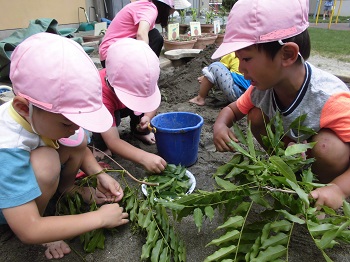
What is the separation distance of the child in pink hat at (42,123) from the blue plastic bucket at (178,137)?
603 millimetres

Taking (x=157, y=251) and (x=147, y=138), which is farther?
(x=147, y=138)

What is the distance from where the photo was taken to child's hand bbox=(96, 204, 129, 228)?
1.24 meters

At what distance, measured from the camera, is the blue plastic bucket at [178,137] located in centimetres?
174

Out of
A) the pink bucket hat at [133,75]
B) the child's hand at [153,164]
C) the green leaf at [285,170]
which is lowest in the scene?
the child's hand at [153,164]

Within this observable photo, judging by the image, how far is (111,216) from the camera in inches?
49.8

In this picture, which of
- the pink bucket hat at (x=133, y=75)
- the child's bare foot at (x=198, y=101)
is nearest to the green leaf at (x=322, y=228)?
the pink bucket hat at (x=133, y=75)

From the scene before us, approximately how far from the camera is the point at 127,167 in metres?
1.89

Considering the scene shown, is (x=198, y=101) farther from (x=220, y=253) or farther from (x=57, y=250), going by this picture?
(x=220, y=253)

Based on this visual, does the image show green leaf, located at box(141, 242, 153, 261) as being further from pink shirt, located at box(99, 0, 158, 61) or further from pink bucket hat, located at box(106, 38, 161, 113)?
pink shirt, located at box(99, 0, 158, 61)

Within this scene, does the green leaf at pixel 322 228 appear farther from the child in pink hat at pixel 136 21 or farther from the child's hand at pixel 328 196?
the child in pink hat at pixel 136 21

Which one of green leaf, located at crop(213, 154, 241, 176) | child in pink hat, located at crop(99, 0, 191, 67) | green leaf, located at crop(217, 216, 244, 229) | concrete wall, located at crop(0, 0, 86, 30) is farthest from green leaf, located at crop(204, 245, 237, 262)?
concrete wall, located at crop(0, 0, 86, 30)

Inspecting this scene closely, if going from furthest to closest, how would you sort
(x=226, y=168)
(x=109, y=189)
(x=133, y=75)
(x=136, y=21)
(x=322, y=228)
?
(x=136, y=21) < (x=133, y=75) < (x=109, y=189) < (x=226, y=168) < (x=322, y=228)

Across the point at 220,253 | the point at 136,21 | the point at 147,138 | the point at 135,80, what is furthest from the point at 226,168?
the point at 136,21

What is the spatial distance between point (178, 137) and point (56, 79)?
0.87 metres
